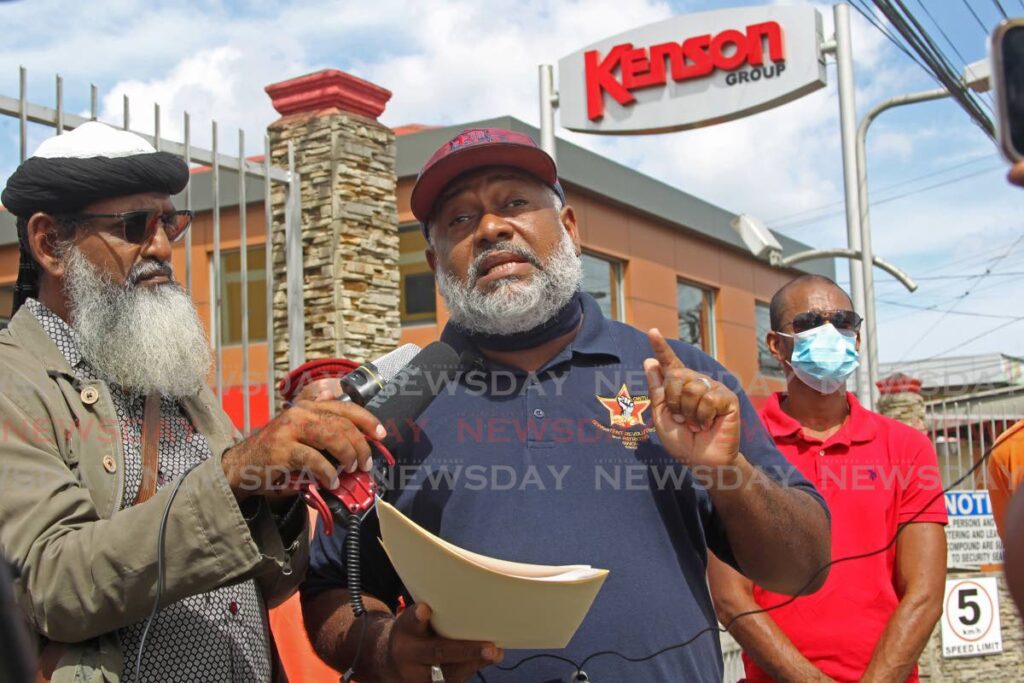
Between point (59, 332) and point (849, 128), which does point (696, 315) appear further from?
point (59, 332)

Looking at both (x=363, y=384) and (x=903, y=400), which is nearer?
(x=363, y=384)

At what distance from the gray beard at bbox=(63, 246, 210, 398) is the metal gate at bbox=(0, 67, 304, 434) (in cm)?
143

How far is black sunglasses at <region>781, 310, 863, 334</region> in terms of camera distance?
4.19 meters

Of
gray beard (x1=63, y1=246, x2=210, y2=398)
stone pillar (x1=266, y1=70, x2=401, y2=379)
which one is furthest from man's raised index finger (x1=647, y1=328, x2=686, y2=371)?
stone pillar (x1=266, y1=70, x2=401, y2=379)

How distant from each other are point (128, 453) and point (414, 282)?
36.8 feet

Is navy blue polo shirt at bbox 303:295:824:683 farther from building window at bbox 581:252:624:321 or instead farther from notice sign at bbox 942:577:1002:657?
building window at bbox 581:252:624:321

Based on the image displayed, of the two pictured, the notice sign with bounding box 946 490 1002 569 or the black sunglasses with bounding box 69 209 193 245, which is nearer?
the black sunglasses with bounding box 69 209 193 245

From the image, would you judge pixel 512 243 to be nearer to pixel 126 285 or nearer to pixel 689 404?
pixel 689 404

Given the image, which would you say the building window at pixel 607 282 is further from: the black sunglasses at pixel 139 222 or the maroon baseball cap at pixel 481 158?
the black sunglasses at pixel 139 222

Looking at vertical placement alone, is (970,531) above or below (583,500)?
below

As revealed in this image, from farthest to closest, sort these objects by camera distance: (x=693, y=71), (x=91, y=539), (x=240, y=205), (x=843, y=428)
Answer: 1. (x=693, y=71)
2. (x=240, y=205)
3. (x=843, y=428)
4. (x=91, y=539)

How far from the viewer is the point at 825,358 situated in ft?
13.3

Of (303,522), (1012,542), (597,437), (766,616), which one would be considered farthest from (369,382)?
(766,616)

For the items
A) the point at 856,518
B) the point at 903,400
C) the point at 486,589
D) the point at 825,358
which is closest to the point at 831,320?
the point at 825,358
